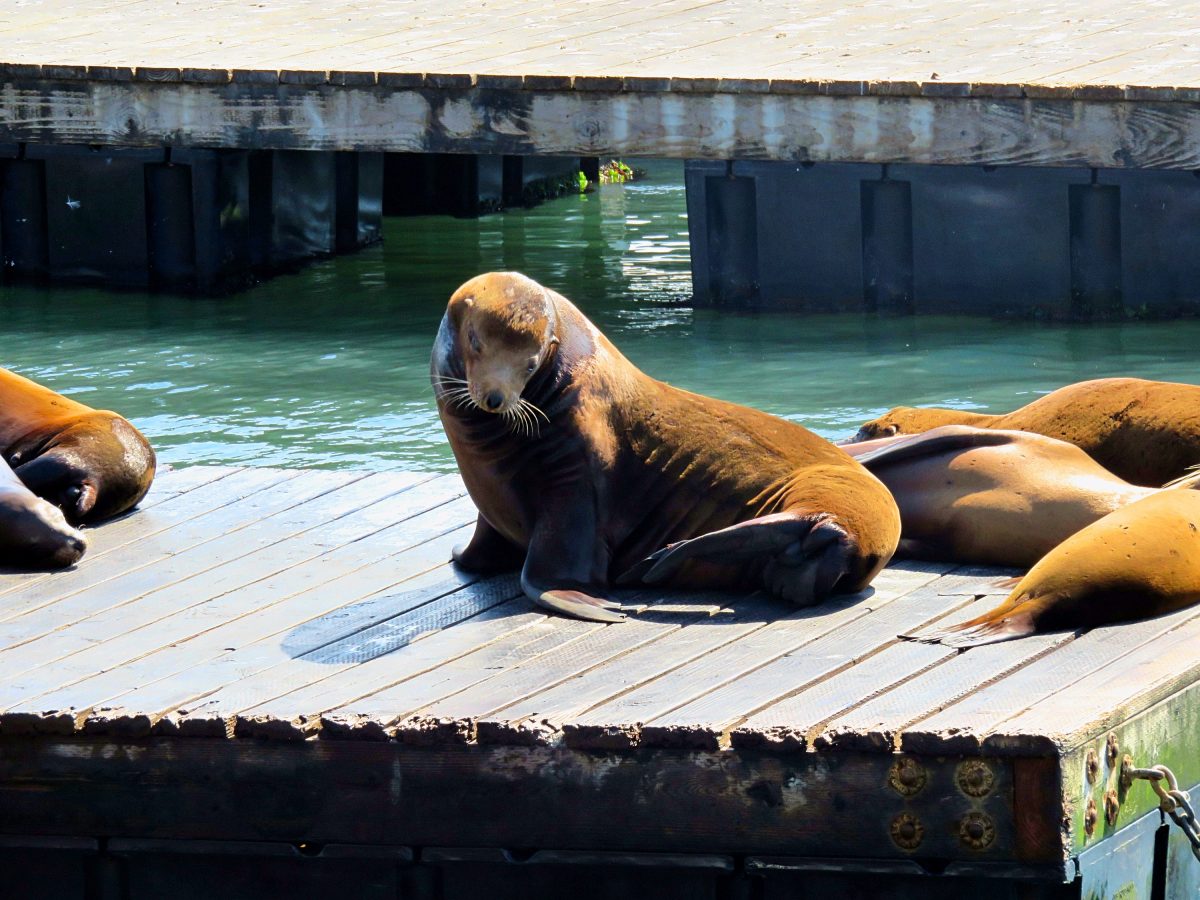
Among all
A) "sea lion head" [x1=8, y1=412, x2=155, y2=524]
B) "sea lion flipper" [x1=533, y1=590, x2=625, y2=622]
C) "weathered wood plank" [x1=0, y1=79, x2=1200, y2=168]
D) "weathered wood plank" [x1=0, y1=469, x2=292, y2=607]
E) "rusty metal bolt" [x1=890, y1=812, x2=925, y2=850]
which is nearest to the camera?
"rusty metal bolt" [x1=890, y1=812, x2=925, y2=850]

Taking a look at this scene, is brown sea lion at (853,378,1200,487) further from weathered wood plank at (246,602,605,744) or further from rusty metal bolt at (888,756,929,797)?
rusty metal bolt at (888,756,929,797)

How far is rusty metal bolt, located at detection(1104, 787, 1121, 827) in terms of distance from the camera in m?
3.46

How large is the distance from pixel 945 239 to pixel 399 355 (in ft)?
9.89

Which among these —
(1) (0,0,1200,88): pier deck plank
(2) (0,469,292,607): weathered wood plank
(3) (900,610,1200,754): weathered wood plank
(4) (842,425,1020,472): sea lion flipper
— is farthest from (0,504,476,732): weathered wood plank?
(1) (0,0,1200,88): pier deck plank

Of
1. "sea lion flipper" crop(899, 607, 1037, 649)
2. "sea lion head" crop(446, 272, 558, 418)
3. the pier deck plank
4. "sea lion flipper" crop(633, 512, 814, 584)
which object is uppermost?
the pier deck plank

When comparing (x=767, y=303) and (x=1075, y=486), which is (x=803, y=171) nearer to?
(x=767, y=303)

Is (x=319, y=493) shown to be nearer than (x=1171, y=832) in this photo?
No

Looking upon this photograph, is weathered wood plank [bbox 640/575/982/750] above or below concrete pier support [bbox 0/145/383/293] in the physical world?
below

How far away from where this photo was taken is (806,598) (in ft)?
14.2

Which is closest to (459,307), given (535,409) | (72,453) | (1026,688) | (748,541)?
(535,409)

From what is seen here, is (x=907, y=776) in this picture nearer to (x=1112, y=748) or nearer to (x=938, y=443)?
(x=1112, y=748)

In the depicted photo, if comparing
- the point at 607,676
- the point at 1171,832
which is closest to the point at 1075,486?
the point at 1171,832

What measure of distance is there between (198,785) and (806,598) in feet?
4.55

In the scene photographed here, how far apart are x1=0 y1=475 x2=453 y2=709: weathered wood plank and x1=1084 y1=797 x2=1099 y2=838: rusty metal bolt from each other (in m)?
1.88
